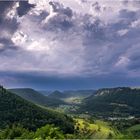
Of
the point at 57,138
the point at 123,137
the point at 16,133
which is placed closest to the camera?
the point at 123,137

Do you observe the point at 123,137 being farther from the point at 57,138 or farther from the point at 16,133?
the point at 16,133

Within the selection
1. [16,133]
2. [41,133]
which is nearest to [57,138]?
[41,133]

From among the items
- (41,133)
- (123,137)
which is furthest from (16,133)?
(123,137)

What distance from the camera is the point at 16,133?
56.6 m

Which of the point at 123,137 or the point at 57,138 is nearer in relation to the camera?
the point at 123,137

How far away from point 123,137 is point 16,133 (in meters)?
22.3

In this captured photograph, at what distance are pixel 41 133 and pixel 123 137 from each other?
1026cm

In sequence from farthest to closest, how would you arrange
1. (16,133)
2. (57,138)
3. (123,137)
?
(16,133) → (57,138) → (123,137)

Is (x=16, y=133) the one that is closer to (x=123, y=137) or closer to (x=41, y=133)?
(x=41, y=133)

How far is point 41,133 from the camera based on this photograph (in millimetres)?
44500

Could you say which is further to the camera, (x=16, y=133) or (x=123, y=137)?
(x=16, y=133)

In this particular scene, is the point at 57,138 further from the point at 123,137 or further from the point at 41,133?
the point at 123,137
